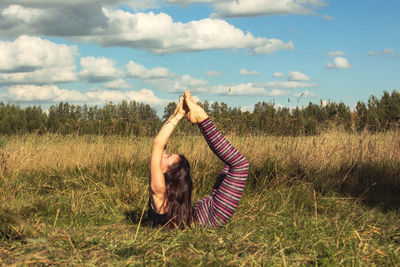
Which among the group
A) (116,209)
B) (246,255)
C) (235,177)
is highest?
(235,177)

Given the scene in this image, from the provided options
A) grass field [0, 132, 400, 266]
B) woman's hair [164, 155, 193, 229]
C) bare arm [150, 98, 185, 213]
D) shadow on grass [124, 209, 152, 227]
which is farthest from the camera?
shadow on grass [124, 209, 152, 227]

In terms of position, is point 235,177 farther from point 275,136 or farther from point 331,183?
point 275,136

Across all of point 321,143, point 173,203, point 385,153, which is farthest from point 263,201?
point 385,153

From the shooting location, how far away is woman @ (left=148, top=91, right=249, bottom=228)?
Answer: 11.1ft

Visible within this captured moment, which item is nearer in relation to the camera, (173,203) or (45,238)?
(45,238)

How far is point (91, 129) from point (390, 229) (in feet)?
24.5

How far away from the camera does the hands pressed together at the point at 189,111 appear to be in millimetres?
3390

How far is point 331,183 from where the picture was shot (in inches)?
234

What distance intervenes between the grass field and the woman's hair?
254 millimetres

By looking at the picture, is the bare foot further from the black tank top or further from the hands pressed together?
the black tank top

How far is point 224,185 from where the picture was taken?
362 centimetres

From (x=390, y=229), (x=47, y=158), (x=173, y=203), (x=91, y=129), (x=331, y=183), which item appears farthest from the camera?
(x=91, y=129)

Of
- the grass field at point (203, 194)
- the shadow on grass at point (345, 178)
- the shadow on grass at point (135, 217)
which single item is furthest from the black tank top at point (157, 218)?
the shadow on grass at point (345, 178)

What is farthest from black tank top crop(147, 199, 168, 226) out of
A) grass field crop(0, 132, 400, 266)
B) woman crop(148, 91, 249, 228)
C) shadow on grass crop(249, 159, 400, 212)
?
shadow on grass crop(249, 159, 400, 212)
